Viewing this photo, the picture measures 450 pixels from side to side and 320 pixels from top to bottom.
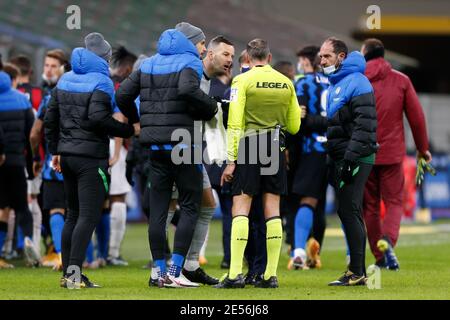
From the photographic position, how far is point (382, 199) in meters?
12.8

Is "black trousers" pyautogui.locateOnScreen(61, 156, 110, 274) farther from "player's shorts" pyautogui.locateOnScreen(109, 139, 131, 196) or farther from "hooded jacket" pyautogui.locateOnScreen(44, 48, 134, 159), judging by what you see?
"player's shorts" pyautogui.locateOnScreen(109, 139, 131, 196)

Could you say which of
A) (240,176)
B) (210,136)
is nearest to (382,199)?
(210,136)

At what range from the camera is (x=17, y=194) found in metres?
13.0

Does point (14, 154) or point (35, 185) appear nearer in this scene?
point (14, 154)

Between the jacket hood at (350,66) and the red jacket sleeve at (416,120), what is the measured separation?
2235 millimetres

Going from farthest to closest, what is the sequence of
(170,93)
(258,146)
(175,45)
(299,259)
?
(299,259), (258,146), (175,45), (170,93)

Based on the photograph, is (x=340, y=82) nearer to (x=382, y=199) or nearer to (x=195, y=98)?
(x=195, y=98)

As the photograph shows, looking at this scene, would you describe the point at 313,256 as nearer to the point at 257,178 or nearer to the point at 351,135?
the point at 351,135

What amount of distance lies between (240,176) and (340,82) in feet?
4.28

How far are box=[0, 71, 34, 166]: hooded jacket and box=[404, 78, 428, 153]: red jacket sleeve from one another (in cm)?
418

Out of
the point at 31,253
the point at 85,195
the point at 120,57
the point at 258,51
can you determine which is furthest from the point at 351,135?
the point at 31,253

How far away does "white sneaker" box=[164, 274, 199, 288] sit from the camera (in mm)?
9938

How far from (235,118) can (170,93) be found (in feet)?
1.91

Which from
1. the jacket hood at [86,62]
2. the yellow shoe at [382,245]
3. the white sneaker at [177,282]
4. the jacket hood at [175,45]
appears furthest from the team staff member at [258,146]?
the yellow shoe at [382,245]
